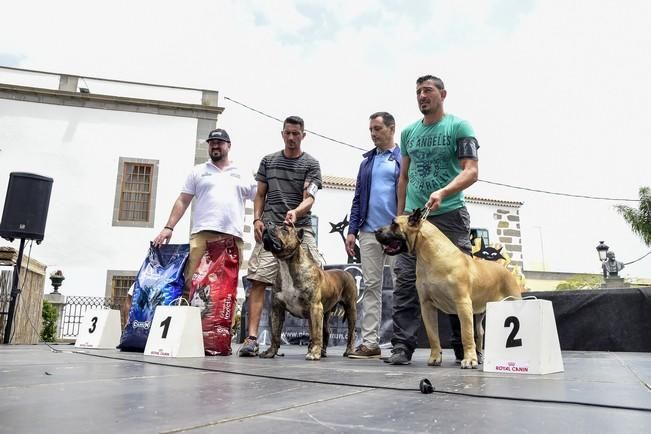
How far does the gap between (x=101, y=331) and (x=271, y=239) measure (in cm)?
236

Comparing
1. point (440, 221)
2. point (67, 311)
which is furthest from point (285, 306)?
point (67, 311)

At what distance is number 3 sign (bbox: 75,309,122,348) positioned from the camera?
4742 millimetres

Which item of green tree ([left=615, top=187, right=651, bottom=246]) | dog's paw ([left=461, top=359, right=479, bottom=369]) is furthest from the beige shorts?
green tree ([left=615, top=187, right=651, bottom=246])

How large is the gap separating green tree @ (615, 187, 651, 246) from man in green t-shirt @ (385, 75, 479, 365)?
1990 cm

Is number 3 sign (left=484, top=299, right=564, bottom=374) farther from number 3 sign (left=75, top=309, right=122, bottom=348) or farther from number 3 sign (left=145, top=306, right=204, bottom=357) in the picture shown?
number 3 sign (left=75, top=309, right=122, bottom=348)

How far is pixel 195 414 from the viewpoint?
50.5 inches

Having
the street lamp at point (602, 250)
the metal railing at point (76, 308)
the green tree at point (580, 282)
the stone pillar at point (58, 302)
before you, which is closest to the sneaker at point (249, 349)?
the metal railing at point (76, 308)

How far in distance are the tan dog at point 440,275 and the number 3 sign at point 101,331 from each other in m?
3.17

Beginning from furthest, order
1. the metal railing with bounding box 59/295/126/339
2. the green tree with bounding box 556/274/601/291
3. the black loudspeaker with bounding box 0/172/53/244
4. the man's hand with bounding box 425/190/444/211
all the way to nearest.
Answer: the green tree with bounding box 556/274/601/291, the metal railing with bounding box 59/295/126/339, the black loudspeaker with bounding box 0/172/53/244, the man's hand with bounding box 425/190/444/211

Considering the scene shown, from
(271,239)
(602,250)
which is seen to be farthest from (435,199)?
(602,250)

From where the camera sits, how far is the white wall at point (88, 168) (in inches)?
523

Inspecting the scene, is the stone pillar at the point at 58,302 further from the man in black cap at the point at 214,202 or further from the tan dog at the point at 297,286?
the tan dog at the point at 297,286

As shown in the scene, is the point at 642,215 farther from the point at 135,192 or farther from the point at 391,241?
the point at 391,241

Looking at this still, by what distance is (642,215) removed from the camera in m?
19.6
